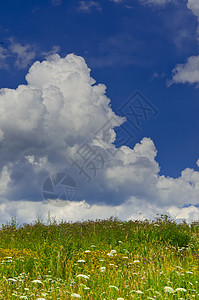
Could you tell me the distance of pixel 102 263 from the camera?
7.26 metres

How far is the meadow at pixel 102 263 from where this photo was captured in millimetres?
5406

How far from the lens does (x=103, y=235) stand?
1042 cm

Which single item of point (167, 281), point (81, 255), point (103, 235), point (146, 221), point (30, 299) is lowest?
point (30, 299)

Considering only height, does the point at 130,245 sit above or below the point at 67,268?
above

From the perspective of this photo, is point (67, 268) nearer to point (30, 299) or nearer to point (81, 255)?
point (81, 255)

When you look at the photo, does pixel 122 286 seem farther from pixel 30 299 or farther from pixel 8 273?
pixel 8 273

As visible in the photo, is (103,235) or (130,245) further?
(103,235)

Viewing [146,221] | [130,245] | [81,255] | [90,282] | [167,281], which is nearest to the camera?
[167,281]

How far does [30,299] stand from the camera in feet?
17.4

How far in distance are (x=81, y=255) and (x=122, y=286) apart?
88.6 inches

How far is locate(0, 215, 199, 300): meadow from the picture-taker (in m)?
5.41

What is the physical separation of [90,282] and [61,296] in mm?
1116

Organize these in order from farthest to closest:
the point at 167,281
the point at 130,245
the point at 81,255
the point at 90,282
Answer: the point at 130,245, the point at 81,255, the point at 90,282, the point at 167,281

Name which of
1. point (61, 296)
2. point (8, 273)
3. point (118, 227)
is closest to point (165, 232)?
point (118, 227)
